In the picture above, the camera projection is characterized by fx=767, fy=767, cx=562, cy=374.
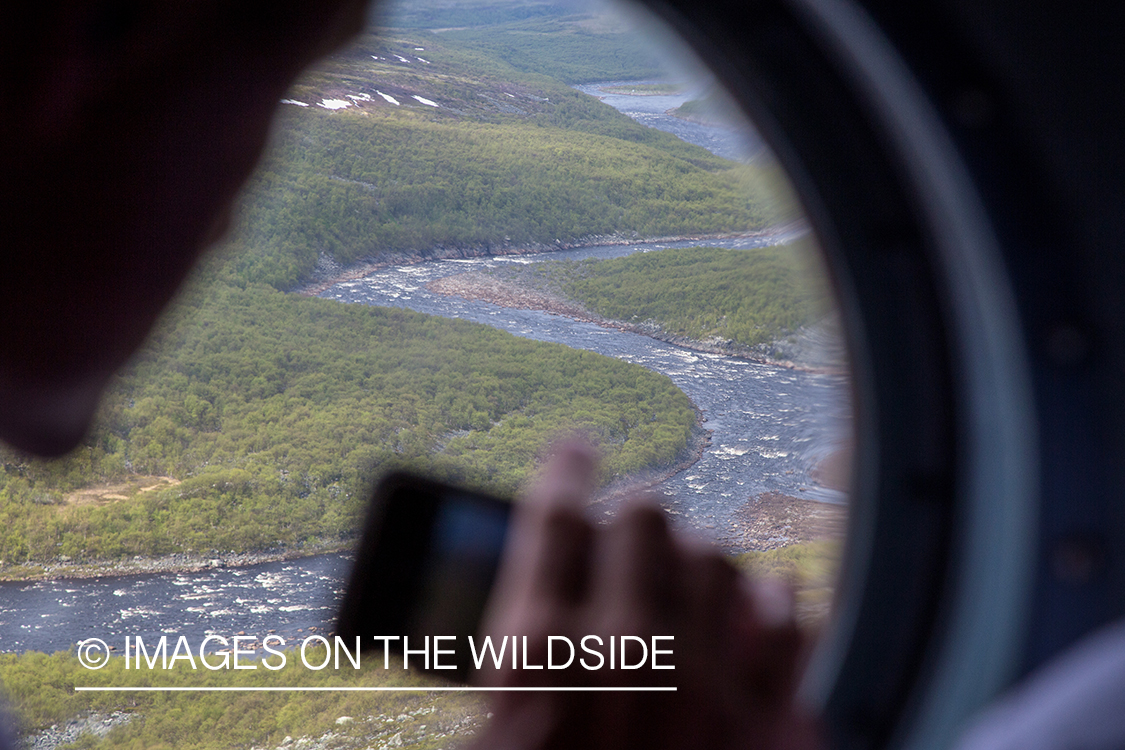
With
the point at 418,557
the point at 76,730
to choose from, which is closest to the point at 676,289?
the point at 76,730

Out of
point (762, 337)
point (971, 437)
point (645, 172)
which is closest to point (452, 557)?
point (971, 437)

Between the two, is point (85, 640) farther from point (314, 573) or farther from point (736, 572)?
point (736, 572)

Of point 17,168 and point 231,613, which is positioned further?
point 231,613

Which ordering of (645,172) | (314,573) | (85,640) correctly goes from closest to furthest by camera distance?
(85,640)
(314,573)
(645,172)

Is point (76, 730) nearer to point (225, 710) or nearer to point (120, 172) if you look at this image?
point (225, 710)

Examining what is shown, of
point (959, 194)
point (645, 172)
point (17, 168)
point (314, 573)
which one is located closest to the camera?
point (17, 168)

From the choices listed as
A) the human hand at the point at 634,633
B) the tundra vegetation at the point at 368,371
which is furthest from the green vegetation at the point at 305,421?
the human hand at the point at 634,633
